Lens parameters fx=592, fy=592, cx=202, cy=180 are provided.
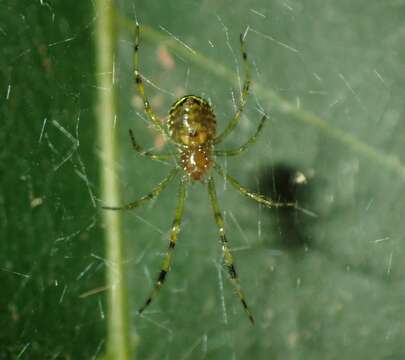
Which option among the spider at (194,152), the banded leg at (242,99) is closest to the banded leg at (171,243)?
the spider at (194,152)

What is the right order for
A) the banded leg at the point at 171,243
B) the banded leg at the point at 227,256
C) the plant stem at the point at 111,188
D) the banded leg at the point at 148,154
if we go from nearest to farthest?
the plant stem at the point at 111,188
the banded leg at the point at 148,154
the banded leg at the point at 171,243
the banded leg at the point at 227,256

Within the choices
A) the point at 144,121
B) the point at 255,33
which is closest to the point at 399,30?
the point at 255,33

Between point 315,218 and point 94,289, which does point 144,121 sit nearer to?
point 94,289

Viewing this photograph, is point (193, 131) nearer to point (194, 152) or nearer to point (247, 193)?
point (194, 152)

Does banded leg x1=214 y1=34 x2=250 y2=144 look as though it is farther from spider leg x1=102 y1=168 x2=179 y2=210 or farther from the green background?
spider leg x1=102 y1=168 x2=179 y2=210

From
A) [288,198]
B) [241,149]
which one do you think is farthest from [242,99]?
[288,198]

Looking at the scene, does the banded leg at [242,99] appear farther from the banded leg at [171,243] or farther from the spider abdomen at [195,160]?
the banded leg at [171,243]

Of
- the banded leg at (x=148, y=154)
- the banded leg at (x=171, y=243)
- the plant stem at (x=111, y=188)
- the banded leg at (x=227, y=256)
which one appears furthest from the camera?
the banded leg at (x=227, y=256)
